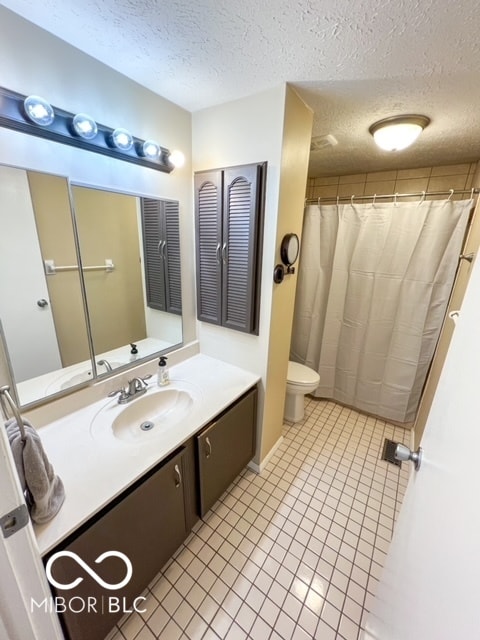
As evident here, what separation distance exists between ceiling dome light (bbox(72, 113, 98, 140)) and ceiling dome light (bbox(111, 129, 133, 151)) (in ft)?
0.32

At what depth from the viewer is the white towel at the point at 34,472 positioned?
2.43 ft

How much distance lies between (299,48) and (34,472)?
66.1 inches

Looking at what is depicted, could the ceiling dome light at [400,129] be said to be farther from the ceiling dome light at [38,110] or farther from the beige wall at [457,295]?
the ceiling dome light at [38,110]

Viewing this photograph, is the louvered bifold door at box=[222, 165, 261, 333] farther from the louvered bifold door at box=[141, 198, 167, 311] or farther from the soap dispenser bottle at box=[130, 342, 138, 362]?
the soap dispenser bottle at box=[130, 342, 138, 362]

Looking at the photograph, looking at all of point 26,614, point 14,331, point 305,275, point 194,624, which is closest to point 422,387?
point 305,275

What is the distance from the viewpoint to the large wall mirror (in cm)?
102

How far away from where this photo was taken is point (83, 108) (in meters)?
1.11

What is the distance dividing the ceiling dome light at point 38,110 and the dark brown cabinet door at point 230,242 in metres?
0.76

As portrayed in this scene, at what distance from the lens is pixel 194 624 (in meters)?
1.12

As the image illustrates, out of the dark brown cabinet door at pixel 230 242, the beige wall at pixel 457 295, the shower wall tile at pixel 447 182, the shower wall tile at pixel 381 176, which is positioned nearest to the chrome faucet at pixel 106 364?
the dark brown cabinet door at pixel 230 242

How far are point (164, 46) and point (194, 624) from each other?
7.74ft

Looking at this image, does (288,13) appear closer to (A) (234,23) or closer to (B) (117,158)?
(A) (234,23)

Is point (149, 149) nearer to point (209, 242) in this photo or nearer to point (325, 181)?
point (209, 242)

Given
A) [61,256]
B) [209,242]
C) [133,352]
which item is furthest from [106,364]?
[209,242]
